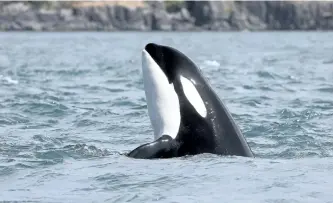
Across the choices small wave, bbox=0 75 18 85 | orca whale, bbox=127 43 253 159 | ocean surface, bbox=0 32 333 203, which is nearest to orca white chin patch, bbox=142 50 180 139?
orca whale, bbox=127 43 253 159

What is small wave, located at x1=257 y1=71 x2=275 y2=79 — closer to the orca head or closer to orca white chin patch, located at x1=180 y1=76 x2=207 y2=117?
the orca head

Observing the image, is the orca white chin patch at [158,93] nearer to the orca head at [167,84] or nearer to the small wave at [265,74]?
the orca head at [167,84]

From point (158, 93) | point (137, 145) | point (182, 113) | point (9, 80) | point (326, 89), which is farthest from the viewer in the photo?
point (9, 80)

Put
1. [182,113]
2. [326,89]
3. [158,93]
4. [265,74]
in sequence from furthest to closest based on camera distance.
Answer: [265,74]
[326,89]
[158,93]
[182,113]

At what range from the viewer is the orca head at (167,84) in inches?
383

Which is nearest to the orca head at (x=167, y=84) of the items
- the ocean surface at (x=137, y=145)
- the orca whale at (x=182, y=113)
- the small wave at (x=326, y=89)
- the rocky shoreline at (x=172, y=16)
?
the orca whale at (x=182, y=113)

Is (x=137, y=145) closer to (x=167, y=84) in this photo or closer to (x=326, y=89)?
(x=167, y=84)

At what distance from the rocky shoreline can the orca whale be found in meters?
110

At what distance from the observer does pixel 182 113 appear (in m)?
9.71

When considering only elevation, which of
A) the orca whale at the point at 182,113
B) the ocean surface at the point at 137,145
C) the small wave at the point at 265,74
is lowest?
the small wave at the point at 265,74

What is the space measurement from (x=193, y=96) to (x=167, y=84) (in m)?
0.35

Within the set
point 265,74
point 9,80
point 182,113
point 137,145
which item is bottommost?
point 265,74

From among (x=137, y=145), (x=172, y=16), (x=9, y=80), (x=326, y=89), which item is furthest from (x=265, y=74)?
(x=172, y=16)

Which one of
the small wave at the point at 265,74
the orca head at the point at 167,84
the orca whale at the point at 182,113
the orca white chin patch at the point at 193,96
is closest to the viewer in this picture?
the orca whale at the point at 182,113
